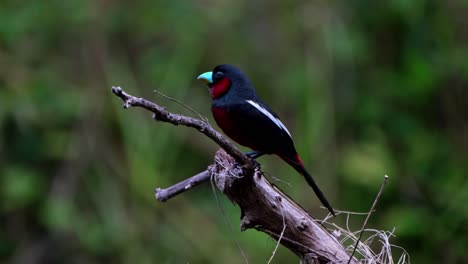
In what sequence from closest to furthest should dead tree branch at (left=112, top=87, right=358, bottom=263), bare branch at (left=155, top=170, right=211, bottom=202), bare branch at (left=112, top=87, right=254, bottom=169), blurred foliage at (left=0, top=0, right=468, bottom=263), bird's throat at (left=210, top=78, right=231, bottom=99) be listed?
bare branch at (left=112, top=87, right=254, bottom=169), dead tree branch at (left=112, top=87, right=358, bottom=263), bare branch at (left=155, top=170, right=211, bottom=202), bird's throat at (left=210, top=78, right=231, bottom=99), blurred foliage at (left=0, top=0, right=468, bottom=263)

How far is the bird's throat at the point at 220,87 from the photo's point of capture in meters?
2.60

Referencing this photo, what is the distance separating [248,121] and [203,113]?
212 cm

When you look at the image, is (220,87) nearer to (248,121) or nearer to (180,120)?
(248,121)

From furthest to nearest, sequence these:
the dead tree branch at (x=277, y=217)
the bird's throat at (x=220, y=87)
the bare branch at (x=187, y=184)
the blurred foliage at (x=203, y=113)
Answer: the blurred foliage at (x=203, y=113), the bird's throat at (x=220, y=87), the bare branch at (x=187, y=184), the dead tree branch at (x=277, y=217)

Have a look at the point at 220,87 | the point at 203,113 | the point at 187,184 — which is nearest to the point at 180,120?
the point at 187,184

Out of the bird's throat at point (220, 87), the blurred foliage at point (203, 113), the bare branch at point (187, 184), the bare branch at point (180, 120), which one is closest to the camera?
the bare branch at point (180, 120)

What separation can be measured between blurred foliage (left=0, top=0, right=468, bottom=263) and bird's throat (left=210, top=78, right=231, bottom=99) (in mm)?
1799

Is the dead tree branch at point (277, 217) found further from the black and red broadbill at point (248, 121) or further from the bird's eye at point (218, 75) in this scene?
the bird's eye at point (218, 75)

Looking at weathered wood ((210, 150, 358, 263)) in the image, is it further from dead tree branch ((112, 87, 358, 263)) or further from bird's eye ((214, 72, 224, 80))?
bird's eye ((214, 72, 224, 80))

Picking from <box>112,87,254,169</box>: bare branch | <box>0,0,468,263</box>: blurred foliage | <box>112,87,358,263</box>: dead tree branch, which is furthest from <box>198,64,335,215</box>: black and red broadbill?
<box>0,0,468,263</box>: blurred foliage

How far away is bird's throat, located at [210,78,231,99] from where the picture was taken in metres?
2.60

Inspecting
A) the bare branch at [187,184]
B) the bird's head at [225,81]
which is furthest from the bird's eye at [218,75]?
the bare branch at [187,184]

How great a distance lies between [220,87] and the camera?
2.63m

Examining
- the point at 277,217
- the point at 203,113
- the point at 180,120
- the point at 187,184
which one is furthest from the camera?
the point at 203,113
